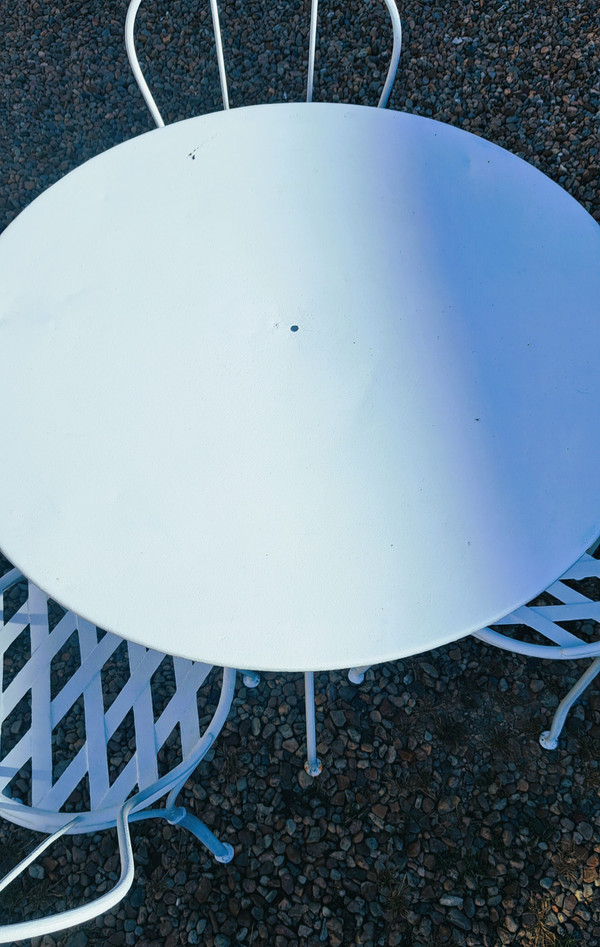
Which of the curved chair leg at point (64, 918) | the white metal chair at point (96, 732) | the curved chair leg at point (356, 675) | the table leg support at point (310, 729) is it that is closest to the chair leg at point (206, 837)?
the white metal chair at point (96, 732)

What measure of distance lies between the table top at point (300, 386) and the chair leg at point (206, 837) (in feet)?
2.22

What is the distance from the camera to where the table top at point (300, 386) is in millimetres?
1180

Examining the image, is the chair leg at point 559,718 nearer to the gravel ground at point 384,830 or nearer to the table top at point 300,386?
the gravel ground at point 384,830

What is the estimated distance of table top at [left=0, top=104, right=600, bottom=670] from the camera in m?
1.18

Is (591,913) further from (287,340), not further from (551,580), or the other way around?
(287,340)

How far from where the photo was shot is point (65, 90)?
133 inches

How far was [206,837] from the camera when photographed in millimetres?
1645

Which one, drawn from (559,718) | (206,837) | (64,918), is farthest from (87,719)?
(559,718)

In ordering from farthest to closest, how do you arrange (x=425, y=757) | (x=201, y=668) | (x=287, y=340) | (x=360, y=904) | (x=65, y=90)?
1. (x=65, y=90)
2. (x=425, y=757)
3. (x=360, y=904)
4. (x=201, y=668)
5. (x=287, y=340)

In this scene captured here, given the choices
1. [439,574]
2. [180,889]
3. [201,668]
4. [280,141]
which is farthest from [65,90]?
[180,889]

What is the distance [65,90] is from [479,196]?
9.19 ft

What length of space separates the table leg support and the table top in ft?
1.83

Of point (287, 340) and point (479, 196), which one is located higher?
point (479, 196)

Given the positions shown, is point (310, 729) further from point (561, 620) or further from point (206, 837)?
point (561, 620)
